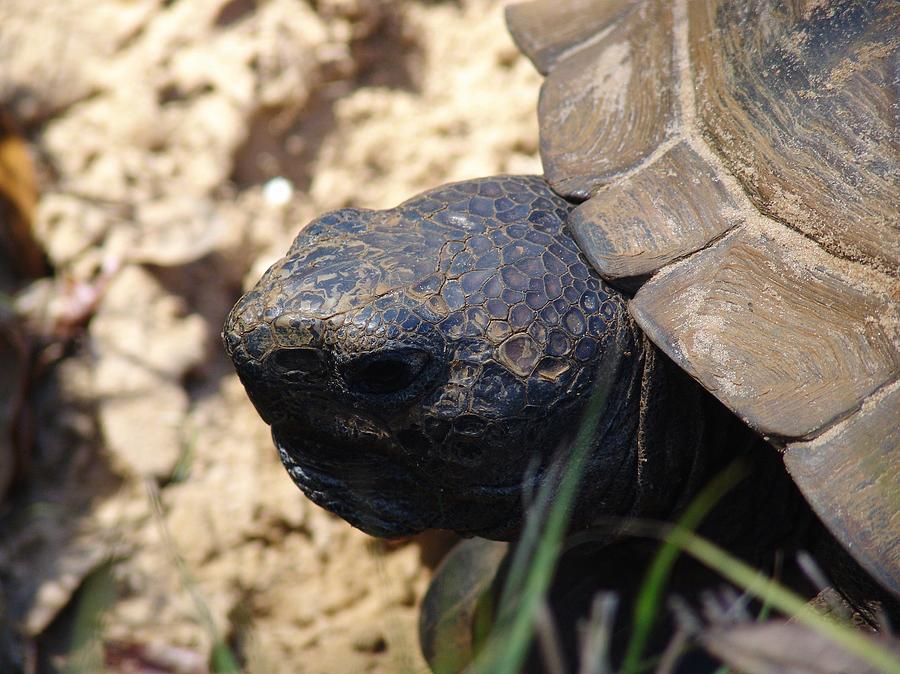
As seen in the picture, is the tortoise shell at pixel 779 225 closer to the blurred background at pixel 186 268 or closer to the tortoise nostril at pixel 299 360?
the tortoise nostril at pixel 299 360

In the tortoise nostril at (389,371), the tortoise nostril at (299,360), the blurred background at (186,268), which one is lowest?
the blurred background at (186,268)

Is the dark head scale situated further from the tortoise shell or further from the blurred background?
the blurred background

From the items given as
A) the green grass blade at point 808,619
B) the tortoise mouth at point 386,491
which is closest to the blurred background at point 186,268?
the tortoise mouth at point 386,491

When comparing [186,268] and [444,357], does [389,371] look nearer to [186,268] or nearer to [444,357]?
[444,357]

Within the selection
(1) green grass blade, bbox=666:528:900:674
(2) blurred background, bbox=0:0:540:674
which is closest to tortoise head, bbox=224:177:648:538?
(1) green grass blade, bbox=666:528:900:674

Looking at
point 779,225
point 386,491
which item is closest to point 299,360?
point 386,491

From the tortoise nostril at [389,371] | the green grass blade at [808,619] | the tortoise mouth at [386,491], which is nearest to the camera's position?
the green grass blade at [808,619]

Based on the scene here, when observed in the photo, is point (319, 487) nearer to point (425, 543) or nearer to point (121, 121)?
point (425, 543)

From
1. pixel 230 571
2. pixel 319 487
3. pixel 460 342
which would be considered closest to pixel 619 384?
pixel 460 342
